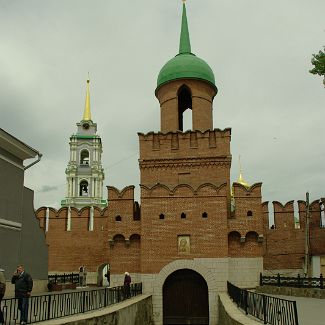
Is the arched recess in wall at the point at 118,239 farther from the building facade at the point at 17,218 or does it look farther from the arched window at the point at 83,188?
the arched window at the point at 83,188

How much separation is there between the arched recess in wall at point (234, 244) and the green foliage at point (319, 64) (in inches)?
360

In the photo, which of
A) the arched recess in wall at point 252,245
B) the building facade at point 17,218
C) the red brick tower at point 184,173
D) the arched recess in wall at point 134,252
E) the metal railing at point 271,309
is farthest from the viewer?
the arched recess in wall at point 134,252

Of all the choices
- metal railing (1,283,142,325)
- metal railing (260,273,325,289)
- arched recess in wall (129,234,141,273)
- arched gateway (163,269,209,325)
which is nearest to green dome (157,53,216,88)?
arched recess in wall (129,234,141,273)

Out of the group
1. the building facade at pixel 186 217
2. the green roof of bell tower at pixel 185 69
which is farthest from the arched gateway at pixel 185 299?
the green roof of bell tower at pixel 185 69

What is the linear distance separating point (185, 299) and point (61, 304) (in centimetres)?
941

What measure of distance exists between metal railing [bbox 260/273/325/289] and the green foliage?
927 cm

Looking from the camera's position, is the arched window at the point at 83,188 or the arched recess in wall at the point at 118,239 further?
the arched window at the point at 83,188

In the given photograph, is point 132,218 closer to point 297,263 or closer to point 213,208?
point 213,208

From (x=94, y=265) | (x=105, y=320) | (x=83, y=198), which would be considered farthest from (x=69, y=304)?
(x=83, y=198)

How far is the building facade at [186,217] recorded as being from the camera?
19078mm

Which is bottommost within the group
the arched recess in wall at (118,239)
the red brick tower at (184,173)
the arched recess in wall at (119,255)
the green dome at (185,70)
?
the arched recess in wall at (119,255)

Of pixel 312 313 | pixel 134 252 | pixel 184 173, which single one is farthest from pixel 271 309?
pixel 184 173

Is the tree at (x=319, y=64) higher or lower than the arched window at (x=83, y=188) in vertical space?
lower

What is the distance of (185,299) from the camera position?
19.2m
